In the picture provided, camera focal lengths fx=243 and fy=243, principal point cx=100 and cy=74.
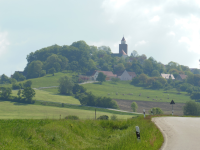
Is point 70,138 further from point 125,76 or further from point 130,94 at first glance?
point 125,76

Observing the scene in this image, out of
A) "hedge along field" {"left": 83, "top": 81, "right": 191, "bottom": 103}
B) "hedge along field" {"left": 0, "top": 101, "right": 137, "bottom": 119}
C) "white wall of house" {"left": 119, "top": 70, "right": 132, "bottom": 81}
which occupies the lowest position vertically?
"hedge along field" {"left": 0, "top": 101, "right": 137, "bottom": 119}

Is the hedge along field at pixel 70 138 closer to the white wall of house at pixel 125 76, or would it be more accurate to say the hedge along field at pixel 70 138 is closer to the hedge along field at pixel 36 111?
the hedge along field at pixel 36 111

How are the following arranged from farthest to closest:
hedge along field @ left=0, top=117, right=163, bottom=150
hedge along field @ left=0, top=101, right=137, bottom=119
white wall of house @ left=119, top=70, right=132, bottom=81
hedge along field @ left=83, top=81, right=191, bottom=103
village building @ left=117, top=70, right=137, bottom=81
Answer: village building @ left=117, top=70, right=137, bottom=81
white wall of house @ left=119, top=70, right=132, bottom=81
hedge along field @ left=83, top=81, right=191, bottom=103
hedge along field @ left=0, top=101, right=137, bottom=119
hedge along field @ left=0, top=117, right=163, bottom=150

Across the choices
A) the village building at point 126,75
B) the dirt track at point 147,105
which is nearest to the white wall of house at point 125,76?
the village building at point 126,75

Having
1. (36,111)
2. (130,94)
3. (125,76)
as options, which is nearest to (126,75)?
(125,76)

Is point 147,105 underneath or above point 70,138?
underneath

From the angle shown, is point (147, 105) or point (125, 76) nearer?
point (147, 105)

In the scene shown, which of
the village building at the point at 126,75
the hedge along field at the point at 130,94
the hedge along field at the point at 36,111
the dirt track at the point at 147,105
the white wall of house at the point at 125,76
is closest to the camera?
the hedge along field at the point at 36,111

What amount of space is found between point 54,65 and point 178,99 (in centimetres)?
9165

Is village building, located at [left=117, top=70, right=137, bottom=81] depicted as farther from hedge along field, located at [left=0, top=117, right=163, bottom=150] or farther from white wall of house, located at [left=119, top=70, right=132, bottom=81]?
hedge along field, located at [left=0, top=117, right=163, bottom=150]

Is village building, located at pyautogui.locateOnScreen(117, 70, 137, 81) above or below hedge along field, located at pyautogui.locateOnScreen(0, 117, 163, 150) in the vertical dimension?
above

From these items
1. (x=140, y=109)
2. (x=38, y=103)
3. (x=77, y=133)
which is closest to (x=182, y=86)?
(x=140, y=109)

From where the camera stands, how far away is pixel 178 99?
372 feet

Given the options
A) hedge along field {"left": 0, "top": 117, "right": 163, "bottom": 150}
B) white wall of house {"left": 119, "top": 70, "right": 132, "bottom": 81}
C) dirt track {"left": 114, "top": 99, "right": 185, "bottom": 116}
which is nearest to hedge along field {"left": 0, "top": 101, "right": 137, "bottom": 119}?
dirt track {"left": 114, "top": 99, "right": 185, "bottom": 116}
